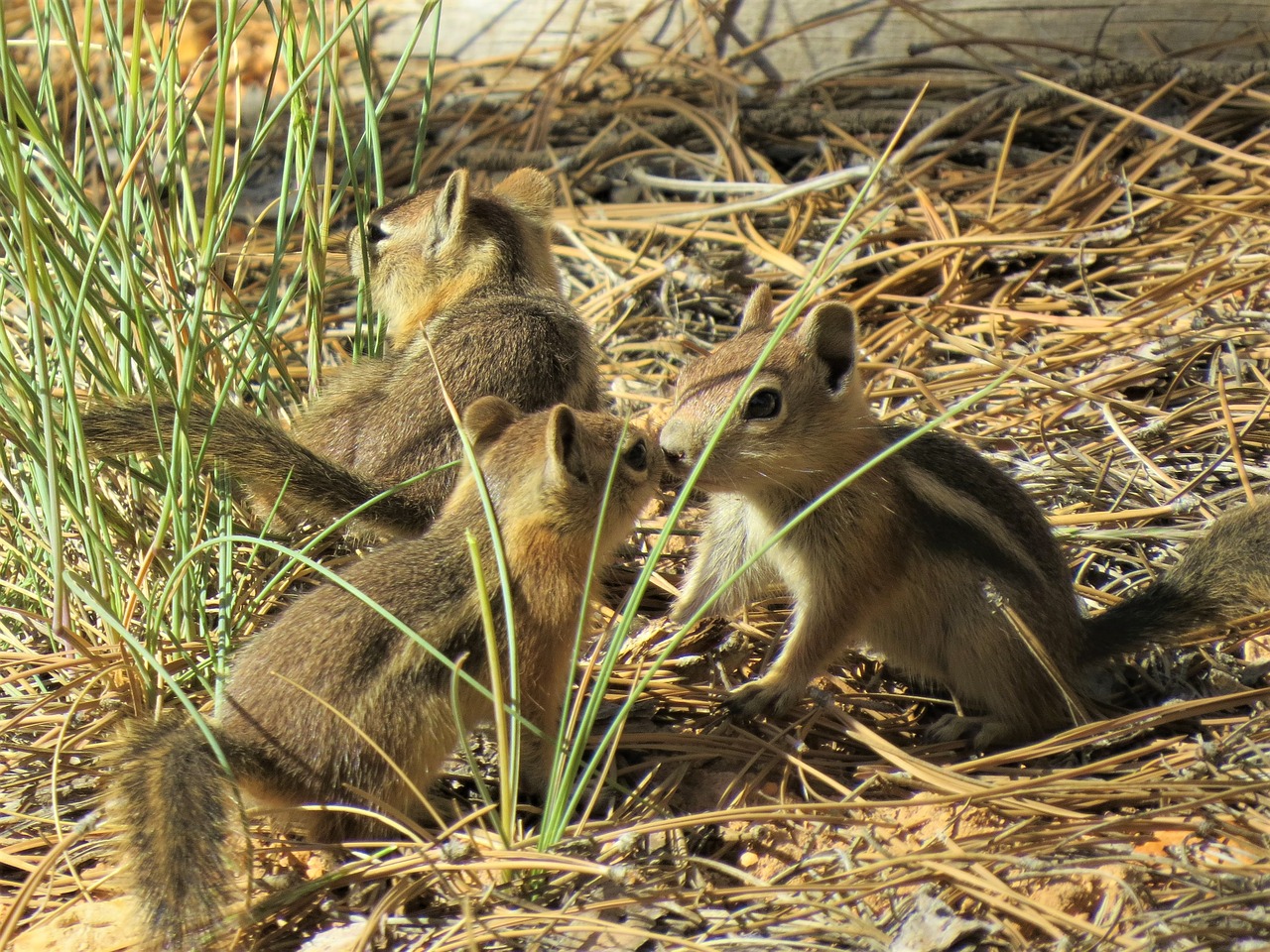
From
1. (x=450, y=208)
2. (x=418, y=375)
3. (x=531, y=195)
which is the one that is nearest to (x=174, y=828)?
(x=418, y=375)

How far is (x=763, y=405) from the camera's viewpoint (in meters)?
3.44

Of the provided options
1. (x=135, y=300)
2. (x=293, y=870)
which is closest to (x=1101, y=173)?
(x=135, y=300)

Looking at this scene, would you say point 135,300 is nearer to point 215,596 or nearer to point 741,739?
point 215,596

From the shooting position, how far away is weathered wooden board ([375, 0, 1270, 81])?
616 cm

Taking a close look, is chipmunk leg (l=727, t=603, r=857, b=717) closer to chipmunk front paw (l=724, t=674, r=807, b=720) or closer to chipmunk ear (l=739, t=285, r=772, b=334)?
chipmunk front paw (l=724, t=674, r=807, b=720)

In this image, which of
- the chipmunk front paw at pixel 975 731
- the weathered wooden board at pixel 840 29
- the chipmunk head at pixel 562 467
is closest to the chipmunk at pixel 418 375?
the chipmunk head at pixel 562 467

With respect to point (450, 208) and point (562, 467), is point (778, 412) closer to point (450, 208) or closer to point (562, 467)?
point (562, 467)

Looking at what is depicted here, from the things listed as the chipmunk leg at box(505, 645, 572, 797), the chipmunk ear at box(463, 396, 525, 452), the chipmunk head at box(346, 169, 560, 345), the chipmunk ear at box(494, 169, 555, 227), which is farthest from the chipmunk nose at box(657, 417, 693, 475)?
the chipmunk ear at box(494, 169, 555, 227)

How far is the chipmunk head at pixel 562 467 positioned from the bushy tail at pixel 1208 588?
1.40m

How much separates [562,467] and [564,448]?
48 millimetres

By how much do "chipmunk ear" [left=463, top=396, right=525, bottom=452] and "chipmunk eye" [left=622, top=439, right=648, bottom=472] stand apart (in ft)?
1.07

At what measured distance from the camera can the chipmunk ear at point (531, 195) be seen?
5.05m

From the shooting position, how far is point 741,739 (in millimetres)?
3406

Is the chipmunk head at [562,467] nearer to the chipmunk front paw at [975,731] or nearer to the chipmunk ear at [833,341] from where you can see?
the chipmunk ear at [833,341]
